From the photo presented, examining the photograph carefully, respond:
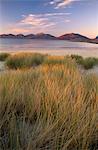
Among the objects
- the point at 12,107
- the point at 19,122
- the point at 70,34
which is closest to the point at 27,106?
the point at 12,107

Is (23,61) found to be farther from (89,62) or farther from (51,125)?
(51,125)

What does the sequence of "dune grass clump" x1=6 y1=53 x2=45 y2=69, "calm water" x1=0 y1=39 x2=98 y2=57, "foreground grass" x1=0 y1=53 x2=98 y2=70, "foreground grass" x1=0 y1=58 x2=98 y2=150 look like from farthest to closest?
"dune grass clump" x1=6 y1=53 x2=45 y2=69 < "foreground grass" x1=0 y1=53 x2=98 y2=70 < "calm water" x1=0 y1=39 x2=98 y2=57 < "foreground grass" x1=0 y1=58 x2=98 y2=150

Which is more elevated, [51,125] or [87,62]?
[51,125]

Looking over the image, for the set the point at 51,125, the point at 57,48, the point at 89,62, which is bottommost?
the point at 89,62

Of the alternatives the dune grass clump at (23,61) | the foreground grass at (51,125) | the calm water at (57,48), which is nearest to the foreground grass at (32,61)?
the dune grass clump at (23,61)

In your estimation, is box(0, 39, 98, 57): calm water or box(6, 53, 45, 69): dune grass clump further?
box(6, 53, 45, 69): dune grass clump

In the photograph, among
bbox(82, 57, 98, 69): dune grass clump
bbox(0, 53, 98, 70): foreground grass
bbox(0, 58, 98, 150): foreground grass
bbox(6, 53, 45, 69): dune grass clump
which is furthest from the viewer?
bbox(82, 57, 98, 69): dune grass clump

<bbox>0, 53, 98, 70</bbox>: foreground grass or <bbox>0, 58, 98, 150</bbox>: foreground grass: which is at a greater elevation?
<bbox>0, 58, 98, 150</bbox>: foreground grass

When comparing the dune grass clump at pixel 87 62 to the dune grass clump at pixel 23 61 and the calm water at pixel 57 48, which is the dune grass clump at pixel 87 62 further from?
the dune grass clump at pixel 23 61

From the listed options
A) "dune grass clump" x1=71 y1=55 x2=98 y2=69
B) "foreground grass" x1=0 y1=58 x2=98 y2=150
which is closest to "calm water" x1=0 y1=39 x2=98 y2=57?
"dune grass clump" x1=71 y1=55 x2=98 y2=69

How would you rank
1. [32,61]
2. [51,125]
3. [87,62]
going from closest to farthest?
[51,125], [32,61], [87,62]

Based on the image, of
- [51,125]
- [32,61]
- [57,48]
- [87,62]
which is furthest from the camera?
[87,62]

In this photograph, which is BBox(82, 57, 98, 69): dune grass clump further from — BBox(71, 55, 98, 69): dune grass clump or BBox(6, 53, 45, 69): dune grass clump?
BBox(6, 53, 45, 69): dune grass clump

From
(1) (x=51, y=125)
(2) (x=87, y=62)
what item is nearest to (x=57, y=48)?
(2) (x=87, y=62)
